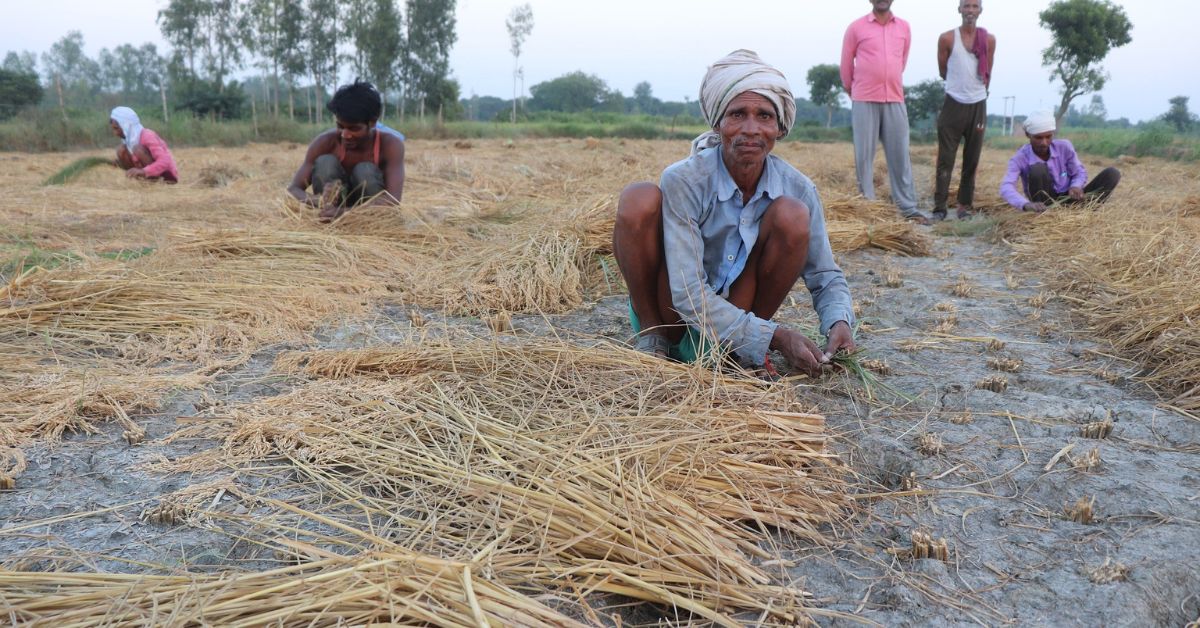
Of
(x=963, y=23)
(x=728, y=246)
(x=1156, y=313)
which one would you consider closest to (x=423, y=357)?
(x=728, y=246)

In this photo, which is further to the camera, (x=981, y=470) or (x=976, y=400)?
(x=976, y=400)

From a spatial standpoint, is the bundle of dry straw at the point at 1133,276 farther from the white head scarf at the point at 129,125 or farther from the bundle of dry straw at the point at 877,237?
the white head scarf at the point at 129,125

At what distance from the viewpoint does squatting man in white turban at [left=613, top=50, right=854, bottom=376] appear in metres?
2.12

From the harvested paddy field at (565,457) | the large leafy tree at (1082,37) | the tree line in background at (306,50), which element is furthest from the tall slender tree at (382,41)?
the harvested paddy field at (565,457)

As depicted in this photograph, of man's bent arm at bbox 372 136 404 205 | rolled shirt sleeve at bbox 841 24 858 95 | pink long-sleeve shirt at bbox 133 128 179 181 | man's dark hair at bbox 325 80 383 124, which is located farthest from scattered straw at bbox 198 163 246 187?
rolled shirt sleeve at bbox 841 24 858 95

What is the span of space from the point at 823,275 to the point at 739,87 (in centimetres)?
60

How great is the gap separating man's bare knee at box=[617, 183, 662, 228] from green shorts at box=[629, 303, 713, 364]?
31 cm

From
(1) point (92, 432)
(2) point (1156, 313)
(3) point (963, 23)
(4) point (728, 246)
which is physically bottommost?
(1) point (92, 432)

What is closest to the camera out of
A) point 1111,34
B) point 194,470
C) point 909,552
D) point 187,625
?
point 187,625

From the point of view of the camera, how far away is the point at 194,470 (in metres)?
1.66

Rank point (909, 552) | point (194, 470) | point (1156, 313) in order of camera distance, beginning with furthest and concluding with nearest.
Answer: point (1156, 313)
point (194, 470)
point (909, 552)

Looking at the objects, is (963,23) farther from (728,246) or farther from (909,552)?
(909,552)

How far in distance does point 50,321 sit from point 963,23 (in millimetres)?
5397

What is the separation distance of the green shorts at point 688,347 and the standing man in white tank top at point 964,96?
389 cm
